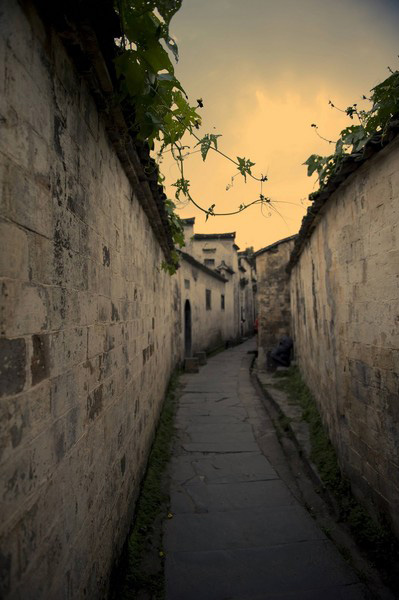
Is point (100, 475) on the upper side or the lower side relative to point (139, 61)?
lower

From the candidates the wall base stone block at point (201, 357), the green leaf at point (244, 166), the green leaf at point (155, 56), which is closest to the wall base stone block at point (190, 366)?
the wall base stone block at point (201, 357)

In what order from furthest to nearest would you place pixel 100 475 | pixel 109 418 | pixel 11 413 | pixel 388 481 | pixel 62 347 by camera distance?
pixel 388 481, pixel 109 418, pixel 100 475, pixel 62 347, pixel 11 413

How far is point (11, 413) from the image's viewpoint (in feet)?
3.78

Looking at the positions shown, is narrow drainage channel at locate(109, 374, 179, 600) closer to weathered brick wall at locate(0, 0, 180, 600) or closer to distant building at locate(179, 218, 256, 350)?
weathered brick wall at locate(0, 0, 180, 600)

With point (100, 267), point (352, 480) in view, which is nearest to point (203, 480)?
point (352, 480)

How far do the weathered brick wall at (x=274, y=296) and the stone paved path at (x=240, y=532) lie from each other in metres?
6.44

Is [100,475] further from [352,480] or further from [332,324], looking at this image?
[332,324]

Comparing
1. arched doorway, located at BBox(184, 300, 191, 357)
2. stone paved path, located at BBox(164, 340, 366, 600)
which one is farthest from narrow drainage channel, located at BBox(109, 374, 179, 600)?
arched doorway, located at BBox(184, 300, 191, 357)

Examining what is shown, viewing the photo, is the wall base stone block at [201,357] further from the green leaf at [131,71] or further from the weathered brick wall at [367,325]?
the green leaf at [131,71]

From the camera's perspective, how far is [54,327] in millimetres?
1517

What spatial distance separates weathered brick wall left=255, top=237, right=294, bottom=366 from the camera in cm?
1235

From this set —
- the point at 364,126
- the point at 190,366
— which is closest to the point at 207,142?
the point at 364,126

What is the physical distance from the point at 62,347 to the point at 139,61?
59.3 inches

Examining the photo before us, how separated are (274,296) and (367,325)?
9199mm
